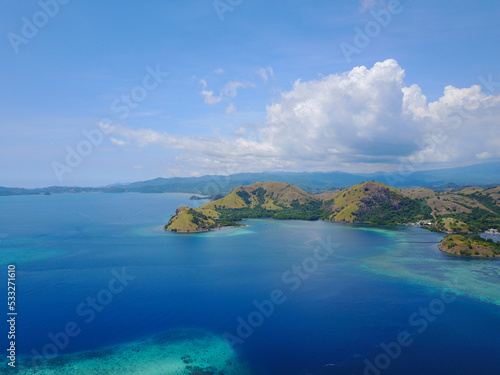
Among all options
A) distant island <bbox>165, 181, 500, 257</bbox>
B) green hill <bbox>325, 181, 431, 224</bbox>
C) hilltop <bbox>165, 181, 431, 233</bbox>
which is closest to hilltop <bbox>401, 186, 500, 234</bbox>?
distant island <bbox>165, 181, 500, 257</bbox>

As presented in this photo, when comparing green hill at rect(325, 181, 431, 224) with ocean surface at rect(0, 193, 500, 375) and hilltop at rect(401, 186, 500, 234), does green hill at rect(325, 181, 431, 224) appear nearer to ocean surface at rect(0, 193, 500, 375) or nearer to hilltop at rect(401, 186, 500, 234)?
hilltop at rect(401, 186, 500, 234)

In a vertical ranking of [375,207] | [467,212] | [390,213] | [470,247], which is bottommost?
[470,247]

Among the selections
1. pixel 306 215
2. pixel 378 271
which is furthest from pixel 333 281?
pixel 306 215

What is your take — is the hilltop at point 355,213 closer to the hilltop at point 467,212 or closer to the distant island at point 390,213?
the distant island at point 390,213

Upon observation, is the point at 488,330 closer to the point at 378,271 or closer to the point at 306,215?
the point at 378,271

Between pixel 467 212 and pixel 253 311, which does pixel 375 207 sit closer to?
pixel 467 212

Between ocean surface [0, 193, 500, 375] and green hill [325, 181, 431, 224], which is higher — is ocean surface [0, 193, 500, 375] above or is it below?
below

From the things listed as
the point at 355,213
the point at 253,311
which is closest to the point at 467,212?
the point at 355,213

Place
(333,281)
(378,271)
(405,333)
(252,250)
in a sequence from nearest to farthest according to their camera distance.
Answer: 1. (405,333)
2. (333,281)
3. (378,271)
4. (252,250)

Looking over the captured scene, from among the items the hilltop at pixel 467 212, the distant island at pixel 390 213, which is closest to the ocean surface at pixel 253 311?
the hilltop at pixel 467 212
